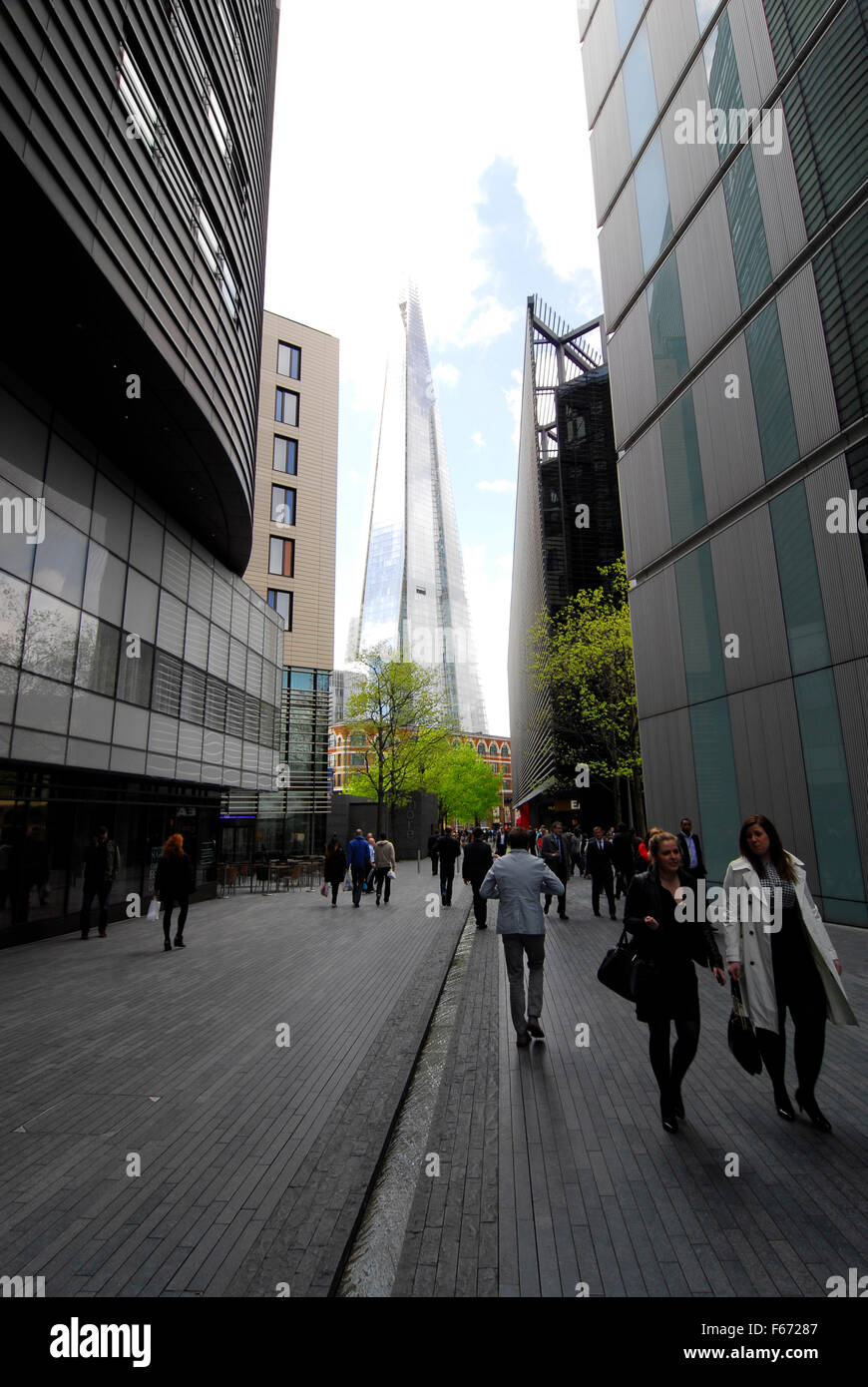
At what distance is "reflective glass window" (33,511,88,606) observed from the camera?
37.1 feet

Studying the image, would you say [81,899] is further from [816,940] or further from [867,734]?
[867,734]

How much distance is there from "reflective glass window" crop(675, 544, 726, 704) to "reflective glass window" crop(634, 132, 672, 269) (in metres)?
8.63

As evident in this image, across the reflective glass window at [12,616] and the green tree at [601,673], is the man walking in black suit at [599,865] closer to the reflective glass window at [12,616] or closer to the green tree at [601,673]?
the reflective glass window at [12,616]

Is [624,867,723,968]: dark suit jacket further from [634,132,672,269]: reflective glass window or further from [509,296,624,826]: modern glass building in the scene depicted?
[509,296,624,826]: modern glass building

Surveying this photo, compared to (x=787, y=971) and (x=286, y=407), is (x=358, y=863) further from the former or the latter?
(x=286, y=407)

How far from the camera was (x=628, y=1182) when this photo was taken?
3.68 m

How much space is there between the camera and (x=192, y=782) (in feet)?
59.5

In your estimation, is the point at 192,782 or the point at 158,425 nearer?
the point at 158,425

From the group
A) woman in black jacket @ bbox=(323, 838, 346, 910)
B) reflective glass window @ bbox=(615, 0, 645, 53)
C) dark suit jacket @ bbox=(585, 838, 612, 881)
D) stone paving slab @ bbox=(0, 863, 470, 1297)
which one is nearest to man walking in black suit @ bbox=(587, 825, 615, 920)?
dark suit jacket @ bbox=(585, 838, 612, 881)

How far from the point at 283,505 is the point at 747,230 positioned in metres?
26.1

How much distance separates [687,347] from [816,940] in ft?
51.8

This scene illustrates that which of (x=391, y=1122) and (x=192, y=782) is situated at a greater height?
(x=192, y=782)

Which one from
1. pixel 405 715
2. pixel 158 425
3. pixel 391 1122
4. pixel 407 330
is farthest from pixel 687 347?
pixel 407 330

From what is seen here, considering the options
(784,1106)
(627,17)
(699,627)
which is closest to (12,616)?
(784,1106)
